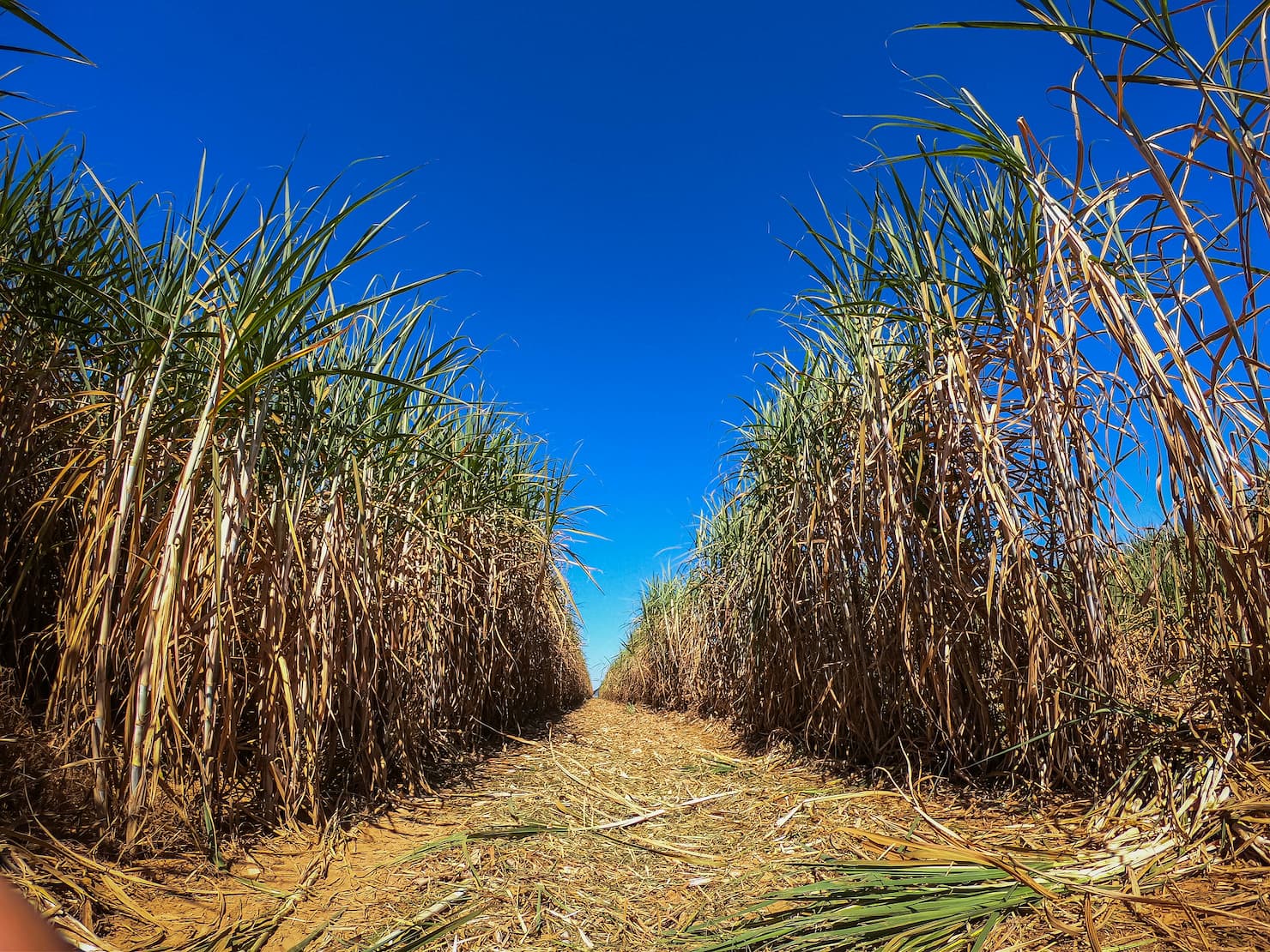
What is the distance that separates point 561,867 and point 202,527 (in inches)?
62.3

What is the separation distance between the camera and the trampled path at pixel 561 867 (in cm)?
161

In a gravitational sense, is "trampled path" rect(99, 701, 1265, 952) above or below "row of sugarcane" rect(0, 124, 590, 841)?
below

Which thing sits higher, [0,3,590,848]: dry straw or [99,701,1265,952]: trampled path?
[0,3,590,848]: dry straw

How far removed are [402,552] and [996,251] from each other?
2.69 m

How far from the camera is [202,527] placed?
1979 mm

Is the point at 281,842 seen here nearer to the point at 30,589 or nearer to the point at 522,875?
the point at 522,875

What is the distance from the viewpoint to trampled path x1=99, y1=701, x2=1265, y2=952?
1606 mm

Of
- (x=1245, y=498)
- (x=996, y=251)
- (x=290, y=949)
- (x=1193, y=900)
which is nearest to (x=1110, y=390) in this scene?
(x=1245, y=498)

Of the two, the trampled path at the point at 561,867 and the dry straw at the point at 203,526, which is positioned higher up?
the dry straw at the point at 203,526

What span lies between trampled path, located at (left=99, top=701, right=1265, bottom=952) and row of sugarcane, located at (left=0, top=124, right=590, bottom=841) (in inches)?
9.6

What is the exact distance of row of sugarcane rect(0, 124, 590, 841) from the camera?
1801mm

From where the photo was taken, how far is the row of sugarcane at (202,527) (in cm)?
180

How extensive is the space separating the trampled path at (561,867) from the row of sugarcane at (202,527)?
244 mm

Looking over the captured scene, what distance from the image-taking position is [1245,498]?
148cm
